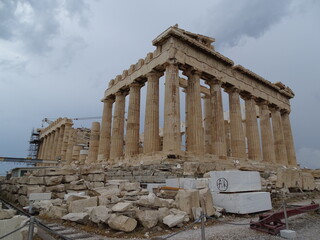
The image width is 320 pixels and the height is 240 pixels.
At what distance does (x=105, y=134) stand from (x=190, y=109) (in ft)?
33.1

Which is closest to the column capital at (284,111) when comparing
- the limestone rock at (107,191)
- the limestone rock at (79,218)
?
the limestone rock at (107,191)

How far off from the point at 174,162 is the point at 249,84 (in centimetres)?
1452

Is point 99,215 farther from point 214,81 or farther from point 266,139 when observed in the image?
point 266,139

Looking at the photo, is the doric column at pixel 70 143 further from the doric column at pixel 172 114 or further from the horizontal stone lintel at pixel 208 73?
the doric column at pixel 172 114

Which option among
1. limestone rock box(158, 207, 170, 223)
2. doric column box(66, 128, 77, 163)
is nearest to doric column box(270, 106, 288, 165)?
limestone rock box(158, 207, 170, 223)

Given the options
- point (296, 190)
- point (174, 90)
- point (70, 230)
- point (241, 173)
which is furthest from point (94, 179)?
point (296, 190)

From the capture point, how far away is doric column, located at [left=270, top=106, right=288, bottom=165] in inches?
1035

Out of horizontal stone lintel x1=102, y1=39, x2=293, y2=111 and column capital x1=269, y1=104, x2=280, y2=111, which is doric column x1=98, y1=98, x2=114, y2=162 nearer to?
horizontal stone lintel x1=102, y1=39, x2=293, y2=111

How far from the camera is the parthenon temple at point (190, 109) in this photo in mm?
16438

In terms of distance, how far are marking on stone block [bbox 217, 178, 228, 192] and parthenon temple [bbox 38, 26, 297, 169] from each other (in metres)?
6.62

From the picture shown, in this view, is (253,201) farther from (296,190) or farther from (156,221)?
Answer: (296,190)

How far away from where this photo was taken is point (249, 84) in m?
23.8

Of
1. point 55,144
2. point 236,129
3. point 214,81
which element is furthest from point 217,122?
point 55,144

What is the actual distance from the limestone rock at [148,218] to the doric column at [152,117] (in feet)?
36.8
